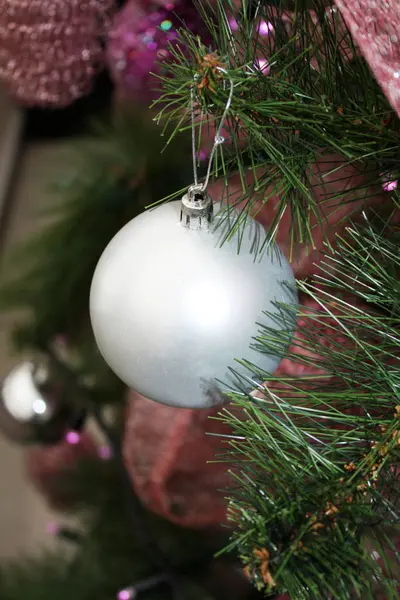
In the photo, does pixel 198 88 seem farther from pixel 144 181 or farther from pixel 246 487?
pixel 144 181

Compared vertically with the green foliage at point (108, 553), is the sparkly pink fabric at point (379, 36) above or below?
above

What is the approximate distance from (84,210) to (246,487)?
13.8 inches

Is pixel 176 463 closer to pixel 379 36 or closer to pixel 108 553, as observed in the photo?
pixel 108 553

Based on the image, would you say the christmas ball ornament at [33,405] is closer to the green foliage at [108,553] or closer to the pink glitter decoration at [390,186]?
the green foliage at [108,553]

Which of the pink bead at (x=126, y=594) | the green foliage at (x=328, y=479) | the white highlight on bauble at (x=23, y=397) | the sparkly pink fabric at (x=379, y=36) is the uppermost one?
the sparkly pink fabric at (x=379, y=36)

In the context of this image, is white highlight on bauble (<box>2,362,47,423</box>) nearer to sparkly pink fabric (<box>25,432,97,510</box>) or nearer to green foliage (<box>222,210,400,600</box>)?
sparkly pink fabric (<box>25,432,97,510</box>)

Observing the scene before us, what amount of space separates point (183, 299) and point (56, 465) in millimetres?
498

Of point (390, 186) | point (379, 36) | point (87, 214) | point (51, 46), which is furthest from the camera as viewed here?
point (87, 214)

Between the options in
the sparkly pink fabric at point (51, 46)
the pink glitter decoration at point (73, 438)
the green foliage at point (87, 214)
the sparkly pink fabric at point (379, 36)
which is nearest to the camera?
the sparkly pink fabric at point (379, 36)

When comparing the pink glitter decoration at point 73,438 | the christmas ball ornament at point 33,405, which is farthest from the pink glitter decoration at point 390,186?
the pink glitter decoration at point 73,438

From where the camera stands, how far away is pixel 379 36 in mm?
228

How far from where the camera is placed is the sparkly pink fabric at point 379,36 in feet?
0.74

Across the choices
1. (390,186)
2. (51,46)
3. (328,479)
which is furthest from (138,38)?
(328,479)

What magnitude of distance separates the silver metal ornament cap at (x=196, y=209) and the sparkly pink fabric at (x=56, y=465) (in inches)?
18.6
